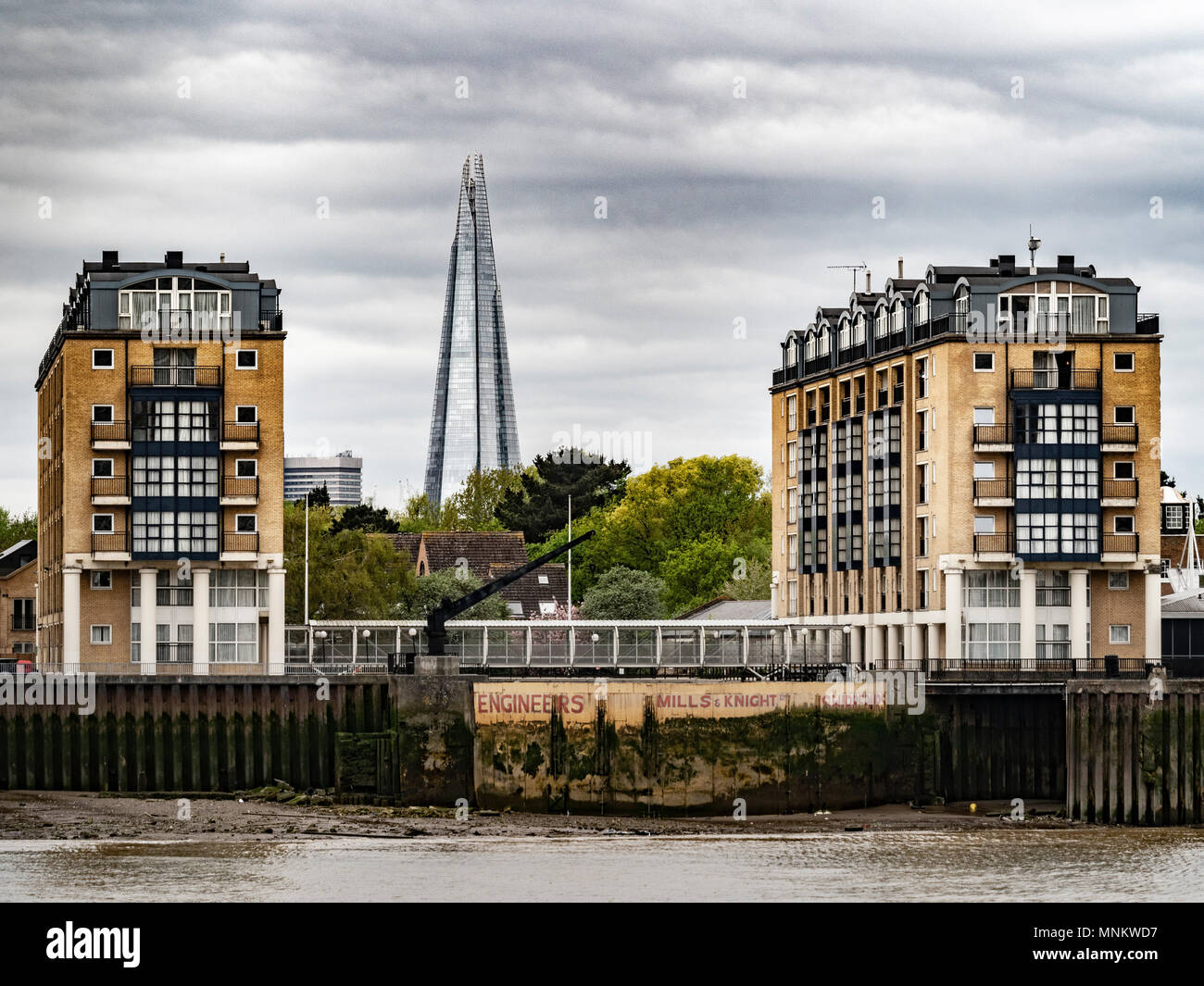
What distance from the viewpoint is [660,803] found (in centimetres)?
8150

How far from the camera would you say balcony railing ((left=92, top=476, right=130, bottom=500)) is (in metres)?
104

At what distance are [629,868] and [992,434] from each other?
4697cm

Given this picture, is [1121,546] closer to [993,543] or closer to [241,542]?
[993,543]

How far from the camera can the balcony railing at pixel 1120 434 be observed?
351 feet

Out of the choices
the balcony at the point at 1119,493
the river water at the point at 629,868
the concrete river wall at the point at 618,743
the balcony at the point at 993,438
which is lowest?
the river water at the point at 629,868

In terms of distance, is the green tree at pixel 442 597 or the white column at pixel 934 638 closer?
the white column at pixel 934 638

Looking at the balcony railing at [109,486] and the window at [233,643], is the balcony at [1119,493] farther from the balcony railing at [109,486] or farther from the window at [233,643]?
the balcony railing at [109,486]

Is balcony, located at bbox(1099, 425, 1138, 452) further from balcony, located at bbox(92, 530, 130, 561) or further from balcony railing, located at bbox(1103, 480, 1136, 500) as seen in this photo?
balcony, located at bbox(92, 530, 130, 561)


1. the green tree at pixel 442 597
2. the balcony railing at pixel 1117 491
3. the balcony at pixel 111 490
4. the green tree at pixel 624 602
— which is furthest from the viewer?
the green tree at pixel 624 602

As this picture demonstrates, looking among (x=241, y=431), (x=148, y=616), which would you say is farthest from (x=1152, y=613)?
(x=148, y=616)

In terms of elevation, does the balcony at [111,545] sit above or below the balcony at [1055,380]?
below

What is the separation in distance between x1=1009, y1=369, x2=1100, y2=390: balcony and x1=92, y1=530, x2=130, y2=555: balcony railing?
138 feet

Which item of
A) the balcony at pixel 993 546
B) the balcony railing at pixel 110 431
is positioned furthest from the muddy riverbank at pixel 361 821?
the balcony railing at pixel 110 431

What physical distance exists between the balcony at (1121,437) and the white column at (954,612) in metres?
A: 9.32
